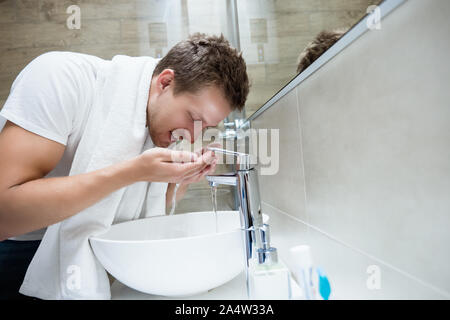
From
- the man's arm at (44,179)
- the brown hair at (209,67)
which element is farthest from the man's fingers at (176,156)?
the brown hair at (209,67)

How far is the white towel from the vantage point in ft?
2.02

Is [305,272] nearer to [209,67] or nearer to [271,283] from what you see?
[271,283]

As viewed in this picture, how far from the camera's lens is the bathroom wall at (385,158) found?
27 centimetres

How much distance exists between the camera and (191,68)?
768 mm

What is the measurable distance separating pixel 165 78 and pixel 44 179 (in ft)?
1.30

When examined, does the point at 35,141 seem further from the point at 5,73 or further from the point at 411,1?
the point at 5,73

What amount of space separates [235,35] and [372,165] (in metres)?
1.13

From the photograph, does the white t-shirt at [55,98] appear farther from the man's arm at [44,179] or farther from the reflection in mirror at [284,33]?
the reflection in mirror at [284,33]

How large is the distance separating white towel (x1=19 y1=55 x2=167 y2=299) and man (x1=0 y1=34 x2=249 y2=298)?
0.03 metres

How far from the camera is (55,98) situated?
0.63 metres

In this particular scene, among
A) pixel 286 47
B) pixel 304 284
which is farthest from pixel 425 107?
pixel 286 47

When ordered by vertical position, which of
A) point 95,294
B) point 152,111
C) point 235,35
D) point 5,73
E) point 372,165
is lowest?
point 95,294

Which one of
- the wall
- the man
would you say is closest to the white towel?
the man
